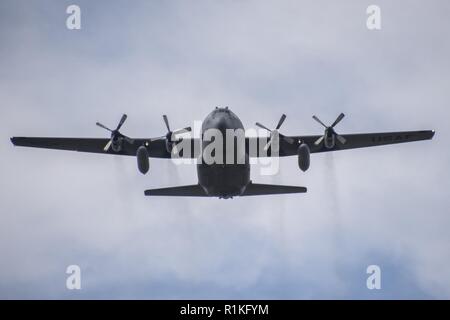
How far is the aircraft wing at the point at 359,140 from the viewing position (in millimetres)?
32406

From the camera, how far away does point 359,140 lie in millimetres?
33438

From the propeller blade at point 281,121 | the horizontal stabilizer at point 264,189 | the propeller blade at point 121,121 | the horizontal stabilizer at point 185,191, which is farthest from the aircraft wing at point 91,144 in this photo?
the propeller blade at point 281,121

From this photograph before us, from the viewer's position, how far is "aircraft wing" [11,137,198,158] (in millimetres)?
32125

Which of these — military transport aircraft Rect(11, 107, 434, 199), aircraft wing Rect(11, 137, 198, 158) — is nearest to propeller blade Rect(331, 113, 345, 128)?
military transport aircraft Rect(11, 107, 434, 199)

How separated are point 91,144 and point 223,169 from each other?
9.20m

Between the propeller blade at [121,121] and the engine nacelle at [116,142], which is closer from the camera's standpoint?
the engine nacelle at [116,142]

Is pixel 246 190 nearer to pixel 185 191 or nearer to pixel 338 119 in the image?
pixel 185 191

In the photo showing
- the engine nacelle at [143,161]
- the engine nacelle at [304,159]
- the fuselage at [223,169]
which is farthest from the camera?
the fuselage at [223,169]

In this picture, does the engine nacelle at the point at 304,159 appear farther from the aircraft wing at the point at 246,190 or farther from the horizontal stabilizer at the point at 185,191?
the horizontal stabilizer at the point at 185,191

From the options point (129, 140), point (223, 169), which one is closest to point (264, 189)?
point (223, 169)

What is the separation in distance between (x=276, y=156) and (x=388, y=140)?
6822 millimetres

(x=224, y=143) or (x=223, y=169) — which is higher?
(x=224, y=143)
